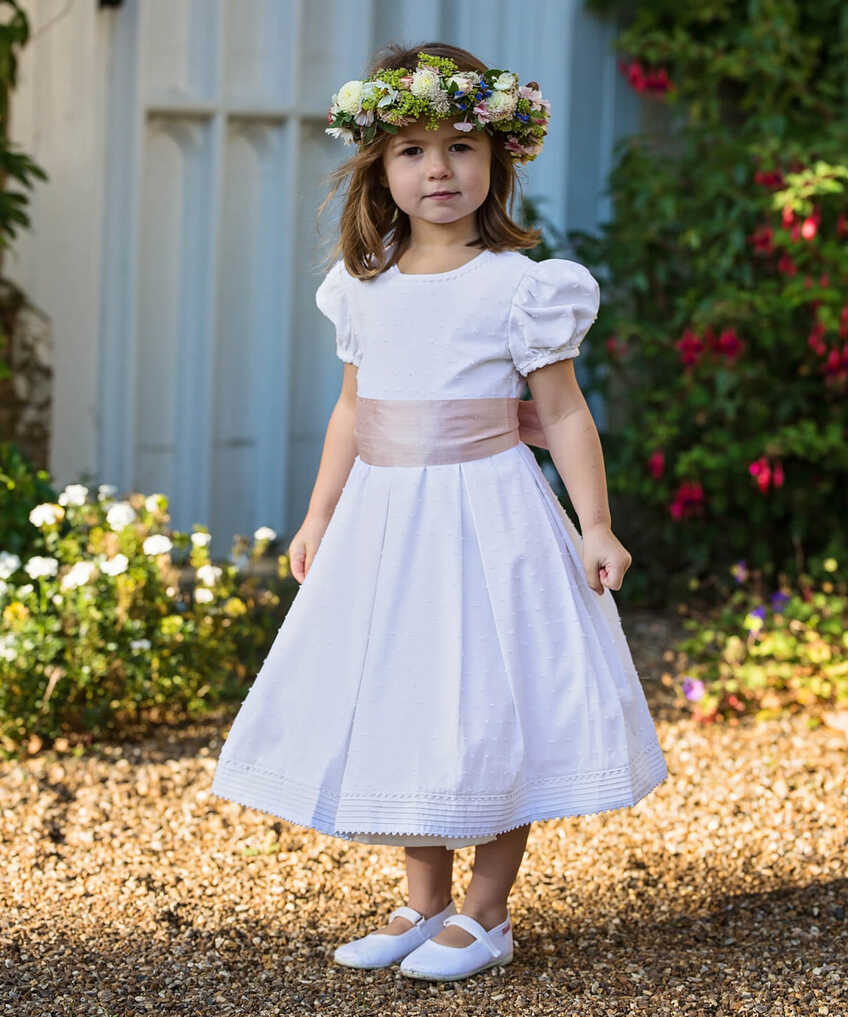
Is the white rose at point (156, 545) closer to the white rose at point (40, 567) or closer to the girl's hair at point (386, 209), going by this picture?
the white rose at point (40, 567)

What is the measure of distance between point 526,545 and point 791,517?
9.54 feet

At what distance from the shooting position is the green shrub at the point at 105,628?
320 cm

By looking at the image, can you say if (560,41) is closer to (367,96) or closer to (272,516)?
→ (272,516)

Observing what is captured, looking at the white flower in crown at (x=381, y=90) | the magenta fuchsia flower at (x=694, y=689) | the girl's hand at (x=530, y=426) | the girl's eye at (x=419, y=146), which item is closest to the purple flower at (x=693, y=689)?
the magenta fuchsia flower at (x=694, y=689)

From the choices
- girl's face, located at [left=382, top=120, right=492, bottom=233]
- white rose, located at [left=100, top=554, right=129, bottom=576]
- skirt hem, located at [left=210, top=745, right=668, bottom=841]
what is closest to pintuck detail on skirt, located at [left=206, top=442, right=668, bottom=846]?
skirt hem, located at [left=210, top=745, right=668, bottom=841]

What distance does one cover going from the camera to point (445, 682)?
2090 mm

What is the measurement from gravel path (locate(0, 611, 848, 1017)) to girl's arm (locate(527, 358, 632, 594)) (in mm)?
637

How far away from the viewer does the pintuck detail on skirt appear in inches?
81.5

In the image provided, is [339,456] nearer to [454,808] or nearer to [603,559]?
[603,559]

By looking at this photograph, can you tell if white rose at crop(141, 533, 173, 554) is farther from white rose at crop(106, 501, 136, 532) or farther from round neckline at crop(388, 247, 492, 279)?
round neckline at crop(388, 247, 492, 279)

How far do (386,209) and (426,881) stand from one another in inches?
43.7

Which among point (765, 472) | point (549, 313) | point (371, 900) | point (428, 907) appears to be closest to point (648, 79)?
point (765, 472)

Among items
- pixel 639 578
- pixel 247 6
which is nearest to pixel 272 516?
pixel 639 578

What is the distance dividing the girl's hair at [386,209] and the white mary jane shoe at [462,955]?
105 centimetres
